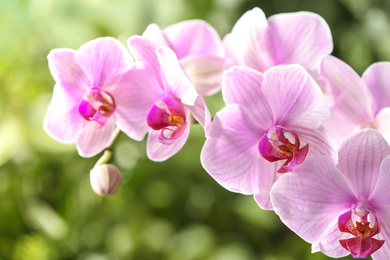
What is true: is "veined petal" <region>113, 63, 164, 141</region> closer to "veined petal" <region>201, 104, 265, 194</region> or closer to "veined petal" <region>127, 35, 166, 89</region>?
"veined petal" <region>127, 35, 166, 89</region>

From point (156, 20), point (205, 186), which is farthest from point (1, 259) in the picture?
point (156, 20)

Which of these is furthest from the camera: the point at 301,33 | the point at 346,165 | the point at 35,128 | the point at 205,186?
the point at 205,186

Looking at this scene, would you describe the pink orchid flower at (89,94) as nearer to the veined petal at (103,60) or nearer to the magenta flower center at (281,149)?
the veined petal at (103,60)

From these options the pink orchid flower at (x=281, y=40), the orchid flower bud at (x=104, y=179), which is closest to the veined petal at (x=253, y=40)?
the pink orchid flower at (x=281, y=40)

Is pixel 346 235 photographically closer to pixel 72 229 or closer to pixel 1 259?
pixel 72 229

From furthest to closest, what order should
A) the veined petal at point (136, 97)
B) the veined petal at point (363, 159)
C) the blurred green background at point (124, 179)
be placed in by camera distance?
1. the blurred green background at point (124, 179)
2. the veined petal at point (136, 97)
3. the veined petal at point (363, 159)

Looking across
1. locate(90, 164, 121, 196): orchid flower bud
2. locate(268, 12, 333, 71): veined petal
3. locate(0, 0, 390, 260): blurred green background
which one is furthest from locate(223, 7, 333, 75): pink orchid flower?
locate(0, 0, 390, 260): blurred green background
